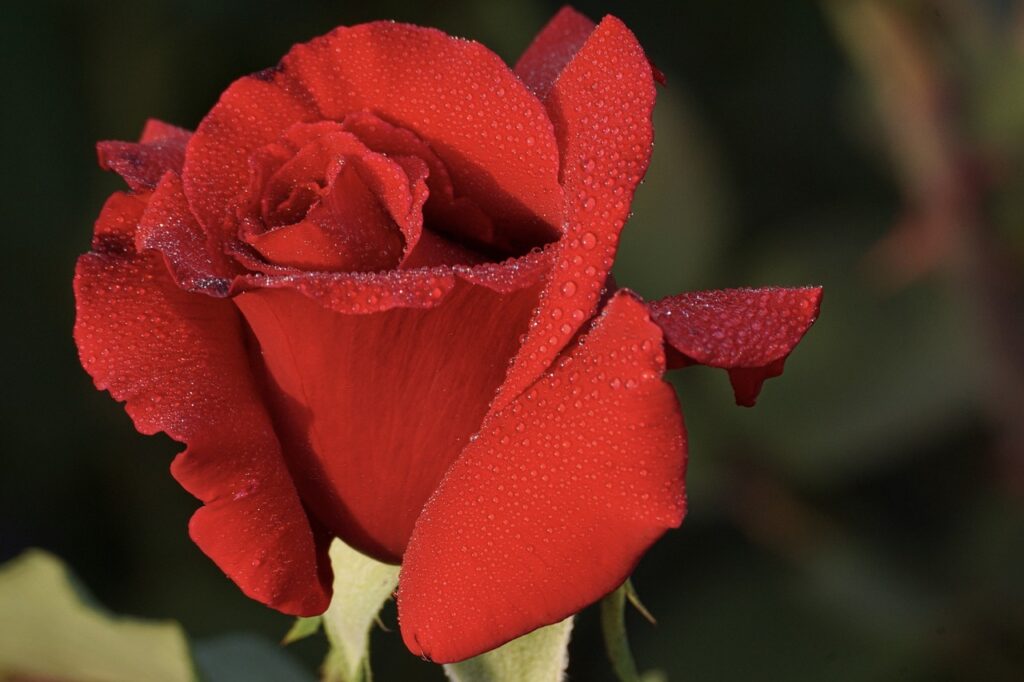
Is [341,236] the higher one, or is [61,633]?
[341,236]

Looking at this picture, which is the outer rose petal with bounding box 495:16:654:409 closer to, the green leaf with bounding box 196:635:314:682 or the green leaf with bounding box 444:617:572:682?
the green leaf with bounding box 444:617:572:682

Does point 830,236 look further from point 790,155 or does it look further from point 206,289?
point 206,289

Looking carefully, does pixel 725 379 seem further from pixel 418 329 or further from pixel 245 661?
pixel 418 329

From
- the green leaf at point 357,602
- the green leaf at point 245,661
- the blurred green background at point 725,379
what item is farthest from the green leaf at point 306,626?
the blurred green background at point 725,379

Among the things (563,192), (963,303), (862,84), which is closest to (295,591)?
(563,192)

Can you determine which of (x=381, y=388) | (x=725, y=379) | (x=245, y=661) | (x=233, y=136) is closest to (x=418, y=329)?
(x=381, y=388)

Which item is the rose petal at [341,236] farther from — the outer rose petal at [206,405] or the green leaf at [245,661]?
the green leaf at [245,661]
